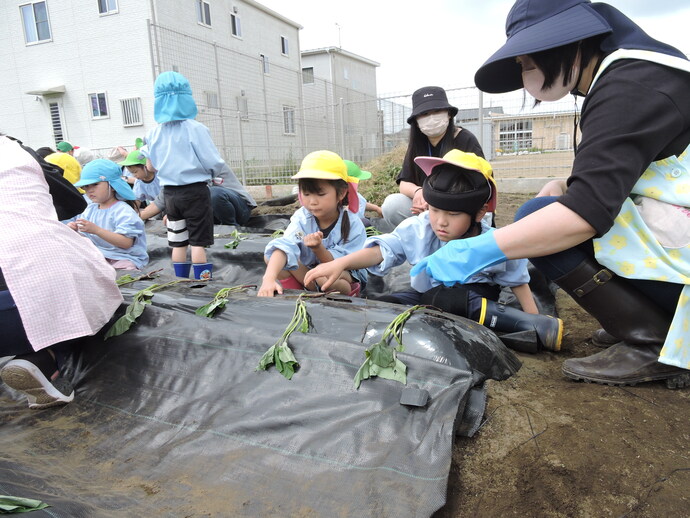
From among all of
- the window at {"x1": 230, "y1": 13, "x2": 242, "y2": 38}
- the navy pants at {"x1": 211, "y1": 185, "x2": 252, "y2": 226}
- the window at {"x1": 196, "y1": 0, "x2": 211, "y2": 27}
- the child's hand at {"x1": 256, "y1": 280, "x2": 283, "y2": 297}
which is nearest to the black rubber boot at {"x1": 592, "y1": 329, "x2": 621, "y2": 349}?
the child's hand at {"x1": 256, "y1": 280, "x2": 283, "y2": 297}

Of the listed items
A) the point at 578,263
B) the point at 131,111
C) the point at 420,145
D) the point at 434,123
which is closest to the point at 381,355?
the point at 578,263

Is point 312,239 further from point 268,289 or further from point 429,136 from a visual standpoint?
point 429,136

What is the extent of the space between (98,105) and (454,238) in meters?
14.8

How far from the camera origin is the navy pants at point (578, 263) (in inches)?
60.2

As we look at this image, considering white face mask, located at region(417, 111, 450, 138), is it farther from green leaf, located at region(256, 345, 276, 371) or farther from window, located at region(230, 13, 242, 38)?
window, located at region(230, 13, 242, 38)

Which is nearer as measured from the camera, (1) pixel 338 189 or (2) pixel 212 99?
(1) pixel 338 189

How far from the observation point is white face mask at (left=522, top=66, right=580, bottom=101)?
1.54 meters

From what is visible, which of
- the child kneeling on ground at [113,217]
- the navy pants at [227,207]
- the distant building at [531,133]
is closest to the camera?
the child kneeling on ground at [113,217]

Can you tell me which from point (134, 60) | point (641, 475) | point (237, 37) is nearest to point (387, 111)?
point (134, 60)

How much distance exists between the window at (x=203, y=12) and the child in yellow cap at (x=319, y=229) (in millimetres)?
14463

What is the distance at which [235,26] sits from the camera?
16594 millimetres

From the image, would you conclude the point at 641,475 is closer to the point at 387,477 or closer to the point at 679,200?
the point at 387,477

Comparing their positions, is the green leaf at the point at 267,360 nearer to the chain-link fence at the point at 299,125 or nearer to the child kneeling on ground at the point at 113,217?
the child kneeling on ground at the point at 113,217

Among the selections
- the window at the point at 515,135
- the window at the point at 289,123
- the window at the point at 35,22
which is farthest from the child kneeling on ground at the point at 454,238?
the window at the point at 35,22
